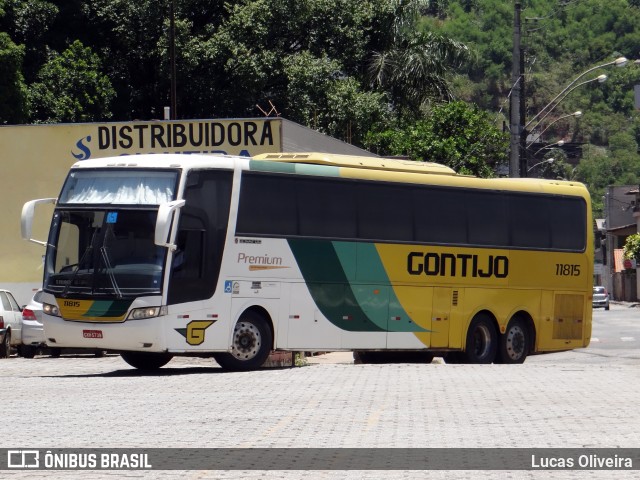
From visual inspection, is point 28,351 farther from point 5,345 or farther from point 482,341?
point 482,341

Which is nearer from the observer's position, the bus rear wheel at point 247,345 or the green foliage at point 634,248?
the bus rear wheel at point 247,345

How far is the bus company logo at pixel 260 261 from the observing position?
21859 millimetres

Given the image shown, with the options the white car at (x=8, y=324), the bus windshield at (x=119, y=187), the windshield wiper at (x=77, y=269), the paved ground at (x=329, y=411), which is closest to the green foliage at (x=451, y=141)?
the white car at (x=8, y=324)

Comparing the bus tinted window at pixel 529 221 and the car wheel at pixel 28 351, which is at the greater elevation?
the bus tinted window at pixel 529 221

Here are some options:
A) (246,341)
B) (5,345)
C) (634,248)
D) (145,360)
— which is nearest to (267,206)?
(246,341)

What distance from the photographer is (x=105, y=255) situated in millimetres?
20797

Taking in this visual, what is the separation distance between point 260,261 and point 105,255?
8.88 feet

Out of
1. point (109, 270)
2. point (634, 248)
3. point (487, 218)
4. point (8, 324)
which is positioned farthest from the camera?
point (634, 248)

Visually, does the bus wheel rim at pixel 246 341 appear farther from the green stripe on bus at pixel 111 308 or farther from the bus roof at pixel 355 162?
the bus roof at pixel 355 162

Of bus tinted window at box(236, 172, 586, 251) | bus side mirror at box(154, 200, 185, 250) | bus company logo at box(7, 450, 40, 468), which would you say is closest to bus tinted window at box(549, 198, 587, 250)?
bus tinted window at box(236, 172, 586, 251)

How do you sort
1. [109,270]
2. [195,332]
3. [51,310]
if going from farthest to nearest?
1. [51,310]
2. [195,332]
3. [109,270]

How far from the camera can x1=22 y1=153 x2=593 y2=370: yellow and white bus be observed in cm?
2081

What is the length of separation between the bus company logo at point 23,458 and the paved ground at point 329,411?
0.39m

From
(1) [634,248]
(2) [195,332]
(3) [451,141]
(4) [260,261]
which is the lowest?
(2) [195,332]
